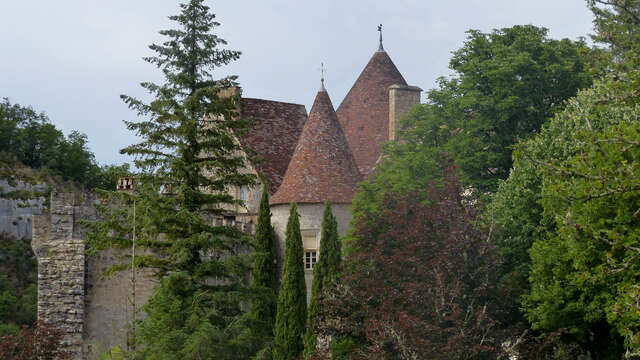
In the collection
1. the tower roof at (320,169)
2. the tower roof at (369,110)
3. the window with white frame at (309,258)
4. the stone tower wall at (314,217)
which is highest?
the tower roof at (369,110)

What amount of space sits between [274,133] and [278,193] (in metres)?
5.21

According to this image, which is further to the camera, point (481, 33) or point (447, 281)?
point (481, 33)

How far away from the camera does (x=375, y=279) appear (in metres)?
21.0

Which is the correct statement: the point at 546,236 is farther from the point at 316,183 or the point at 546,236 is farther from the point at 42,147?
the point at 42,147

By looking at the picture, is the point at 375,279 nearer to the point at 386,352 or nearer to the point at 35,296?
the point at 386,352

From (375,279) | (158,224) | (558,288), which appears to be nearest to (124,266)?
(158,224)

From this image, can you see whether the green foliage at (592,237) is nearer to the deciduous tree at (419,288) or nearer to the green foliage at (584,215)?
the green foliage at (584,215)

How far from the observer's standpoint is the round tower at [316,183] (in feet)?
108

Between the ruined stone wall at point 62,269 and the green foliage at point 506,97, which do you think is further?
the green foliage at point 506,97

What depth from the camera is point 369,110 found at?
127 ft

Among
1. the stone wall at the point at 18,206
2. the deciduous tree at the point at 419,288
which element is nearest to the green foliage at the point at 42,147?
the stone wall at the point at 18,206

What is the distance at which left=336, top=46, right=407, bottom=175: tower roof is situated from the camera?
37688 millimetres

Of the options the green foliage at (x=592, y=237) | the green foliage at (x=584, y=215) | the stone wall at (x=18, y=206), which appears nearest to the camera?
the green foliage at (x=592, y=237)

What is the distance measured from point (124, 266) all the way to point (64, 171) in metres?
26.2
